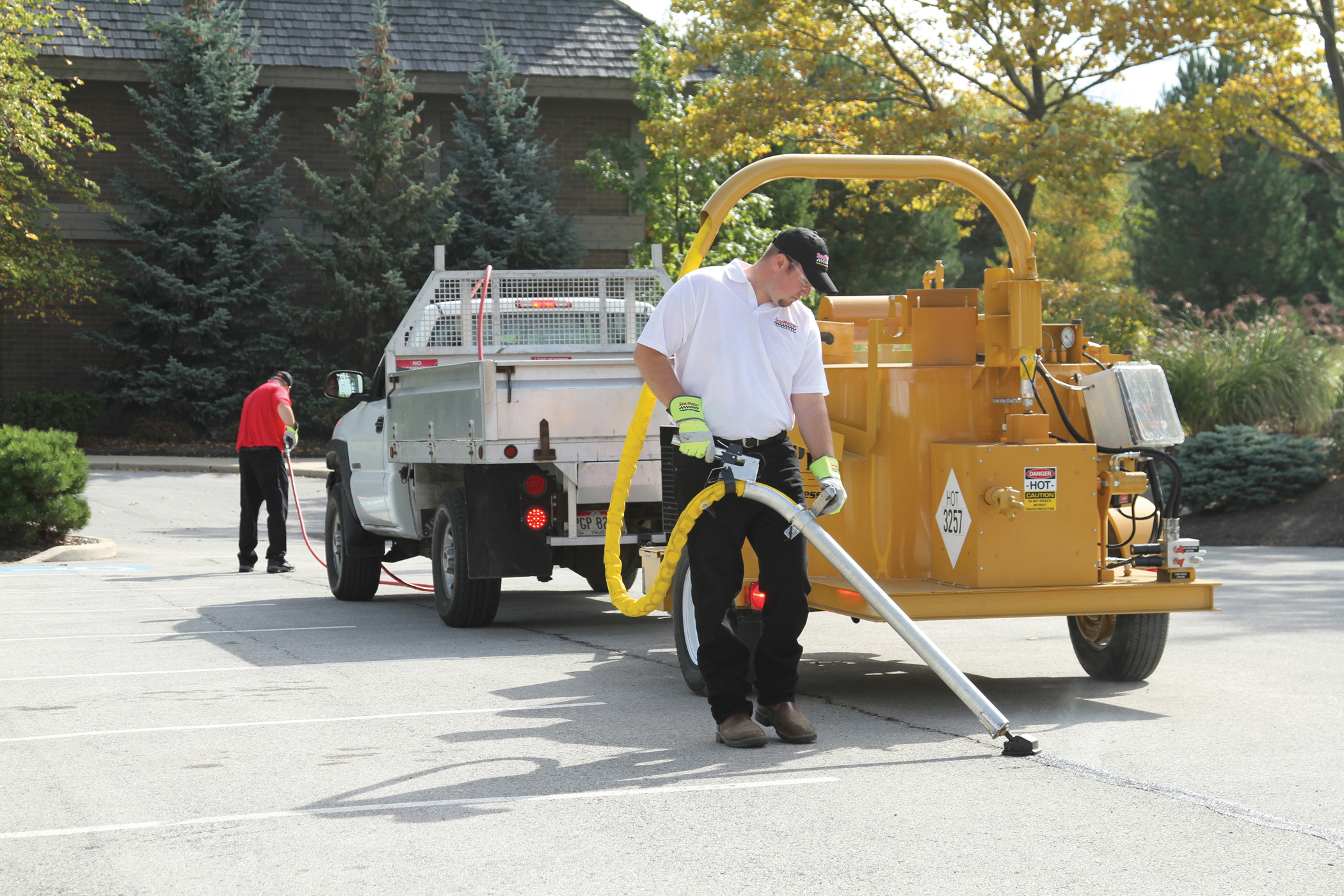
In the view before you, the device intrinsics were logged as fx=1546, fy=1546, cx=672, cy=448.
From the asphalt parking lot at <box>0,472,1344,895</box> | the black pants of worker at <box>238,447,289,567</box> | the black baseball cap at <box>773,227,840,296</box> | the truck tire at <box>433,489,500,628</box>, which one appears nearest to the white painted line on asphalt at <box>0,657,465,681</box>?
the asphalt parking lot at <box>0,472,1344,895</box>

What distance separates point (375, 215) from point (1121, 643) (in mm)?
23640

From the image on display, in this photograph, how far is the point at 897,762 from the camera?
5.97 m

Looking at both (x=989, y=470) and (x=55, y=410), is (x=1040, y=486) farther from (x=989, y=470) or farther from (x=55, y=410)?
(x=55, y=410)

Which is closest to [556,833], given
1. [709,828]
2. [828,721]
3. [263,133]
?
[709,828]

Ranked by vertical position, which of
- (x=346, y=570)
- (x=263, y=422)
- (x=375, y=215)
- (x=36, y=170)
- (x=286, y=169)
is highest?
(x=286, y=169)

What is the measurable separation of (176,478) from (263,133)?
8.30 meters

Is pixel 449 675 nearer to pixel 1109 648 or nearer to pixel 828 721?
pixel 828 721

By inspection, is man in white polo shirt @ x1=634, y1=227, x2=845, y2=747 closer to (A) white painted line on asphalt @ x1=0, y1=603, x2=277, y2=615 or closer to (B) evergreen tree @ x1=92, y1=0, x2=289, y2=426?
(A) white painted line on asphalt @ x1=0, y1=603, x2=277, y2=615

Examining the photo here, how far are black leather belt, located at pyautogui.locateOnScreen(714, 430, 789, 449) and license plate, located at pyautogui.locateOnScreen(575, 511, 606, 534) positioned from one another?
3.60 meters

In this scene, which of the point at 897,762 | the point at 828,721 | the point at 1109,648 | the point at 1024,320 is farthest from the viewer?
the point at 1109,648

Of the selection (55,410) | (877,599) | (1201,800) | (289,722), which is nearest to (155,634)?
(289,722)

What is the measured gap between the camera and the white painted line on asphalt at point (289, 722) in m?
6.69

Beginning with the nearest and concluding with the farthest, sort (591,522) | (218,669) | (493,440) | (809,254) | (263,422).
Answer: (809,254), (218,669), (493,440), (591,522), (263,422)

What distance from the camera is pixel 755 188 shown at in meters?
7.52
